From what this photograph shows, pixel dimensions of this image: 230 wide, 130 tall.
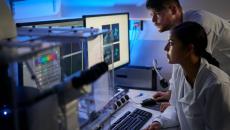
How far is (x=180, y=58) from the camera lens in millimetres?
1464

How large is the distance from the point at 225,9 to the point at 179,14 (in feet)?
1.84

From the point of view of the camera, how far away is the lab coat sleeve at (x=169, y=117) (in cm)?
170

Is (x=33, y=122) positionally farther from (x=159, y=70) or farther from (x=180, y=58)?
(x=159, y=70)

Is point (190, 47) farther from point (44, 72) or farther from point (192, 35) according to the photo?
point (44, 72)

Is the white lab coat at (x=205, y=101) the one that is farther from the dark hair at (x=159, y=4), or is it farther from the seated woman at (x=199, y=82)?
the dark hair at (x=159, y=4)

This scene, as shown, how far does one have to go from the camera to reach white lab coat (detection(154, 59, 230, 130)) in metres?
1.38

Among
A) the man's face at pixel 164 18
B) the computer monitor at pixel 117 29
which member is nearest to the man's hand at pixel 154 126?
the computer monitor at pixel 117 29

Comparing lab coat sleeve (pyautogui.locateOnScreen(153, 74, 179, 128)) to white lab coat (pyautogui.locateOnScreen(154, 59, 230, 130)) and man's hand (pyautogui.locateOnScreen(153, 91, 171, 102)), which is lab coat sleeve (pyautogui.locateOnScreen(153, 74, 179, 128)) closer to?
white lab coat (pyautogui.locateOnScreen(154, 59, 230, 130))

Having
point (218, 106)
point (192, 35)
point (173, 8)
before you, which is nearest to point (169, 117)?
point (218, 106)

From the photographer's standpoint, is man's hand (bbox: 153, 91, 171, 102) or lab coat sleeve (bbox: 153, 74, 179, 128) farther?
man's hand (bbox: 153, 91, 171, 102)

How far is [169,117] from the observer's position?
1740 millimetres

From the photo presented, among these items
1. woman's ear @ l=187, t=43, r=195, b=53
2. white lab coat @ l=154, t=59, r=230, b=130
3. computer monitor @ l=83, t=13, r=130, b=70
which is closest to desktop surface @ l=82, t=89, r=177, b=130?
white lab coat @ l=154, t=59, r=230, b=130

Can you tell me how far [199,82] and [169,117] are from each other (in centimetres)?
36

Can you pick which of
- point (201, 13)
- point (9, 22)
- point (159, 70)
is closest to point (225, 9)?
point (201, 13)
